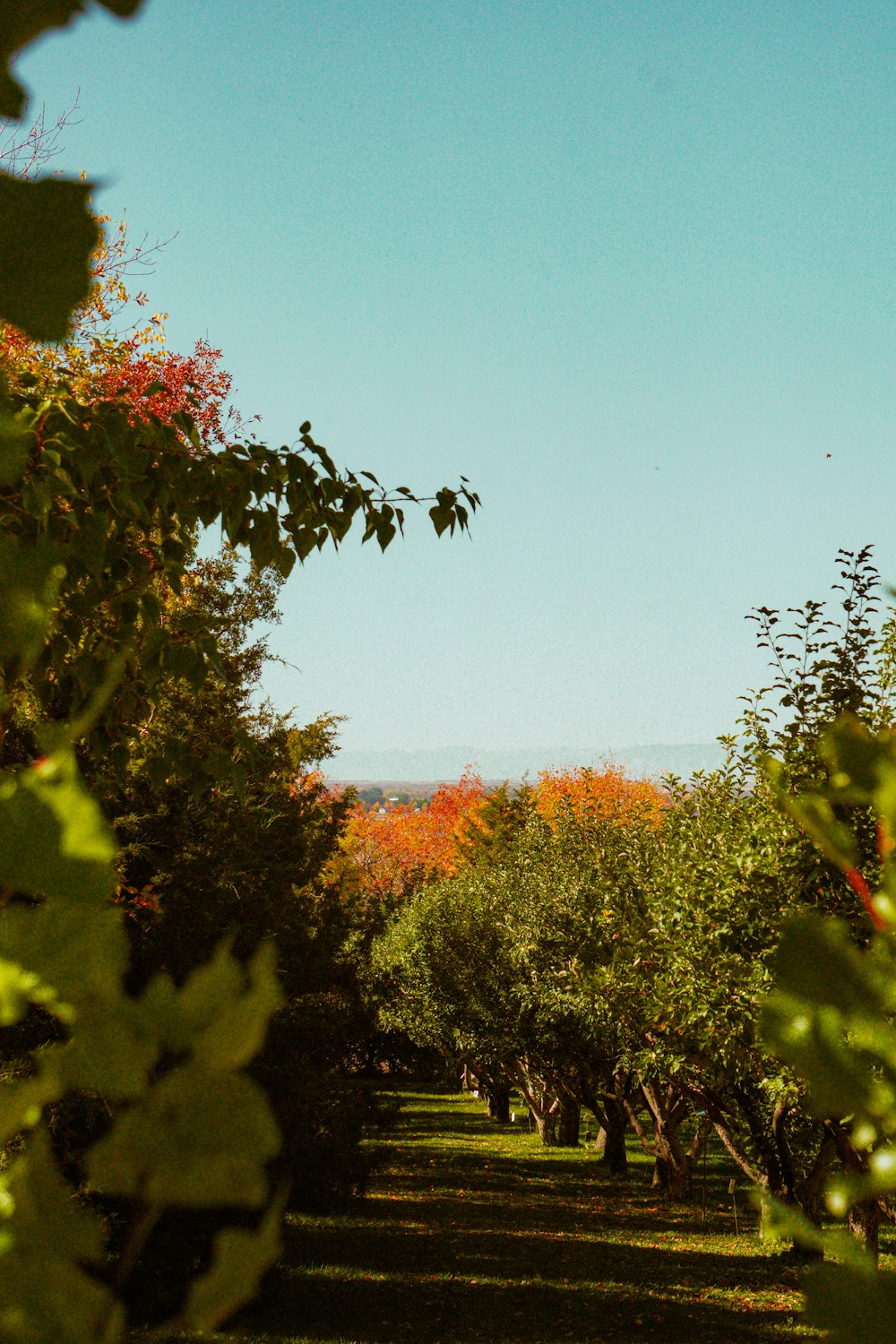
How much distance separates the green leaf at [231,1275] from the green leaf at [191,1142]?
1 centimetres

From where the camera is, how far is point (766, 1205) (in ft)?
1.38

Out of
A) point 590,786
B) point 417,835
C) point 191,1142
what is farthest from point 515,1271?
point 417,835

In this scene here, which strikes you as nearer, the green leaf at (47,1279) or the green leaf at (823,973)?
the green leaf at (47,1279)

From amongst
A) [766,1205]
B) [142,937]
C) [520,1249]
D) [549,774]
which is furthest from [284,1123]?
[549,774]

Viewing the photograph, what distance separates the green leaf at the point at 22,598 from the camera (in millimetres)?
351

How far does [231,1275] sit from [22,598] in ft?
0.70

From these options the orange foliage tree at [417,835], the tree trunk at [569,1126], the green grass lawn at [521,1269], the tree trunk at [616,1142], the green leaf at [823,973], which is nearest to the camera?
the green leaf at [823,973]

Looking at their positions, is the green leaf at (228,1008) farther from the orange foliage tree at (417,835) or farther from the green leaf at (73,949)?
the orange foliage tree at (417,835)

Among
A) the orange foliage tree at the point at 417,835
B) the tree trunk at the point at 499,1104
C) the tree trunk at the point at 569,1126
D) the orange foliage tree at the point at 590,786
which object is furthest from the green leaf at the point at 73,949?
the orange foliage tree at the point at 417,835

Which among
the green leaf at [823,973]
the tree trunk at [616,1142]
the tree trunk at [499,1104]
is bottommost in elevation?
the tree trunk at [499,1104]

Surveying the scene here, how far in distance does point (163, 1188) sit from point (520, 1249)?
2037 cm

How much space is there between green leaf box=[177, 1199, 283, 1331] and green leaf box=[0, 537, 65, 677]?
18 cm

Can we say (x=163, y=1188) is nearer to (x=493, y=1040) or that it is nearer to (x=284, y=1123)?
(x=284, y=1123)

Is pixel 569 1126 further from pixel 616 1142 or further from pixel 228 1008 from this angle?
pixel 228 1008
